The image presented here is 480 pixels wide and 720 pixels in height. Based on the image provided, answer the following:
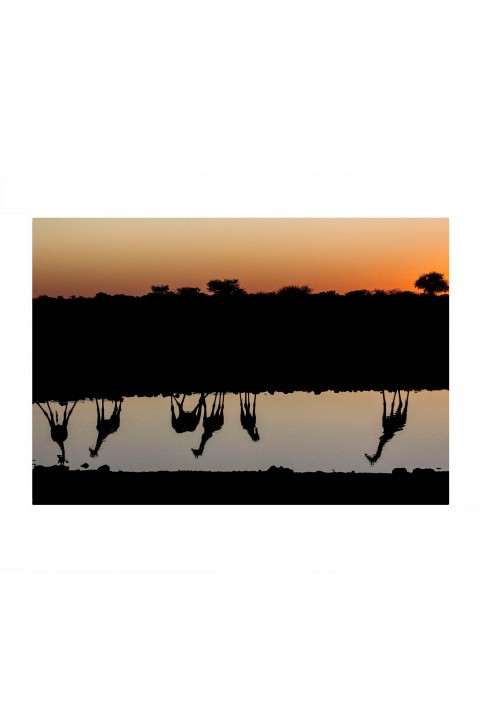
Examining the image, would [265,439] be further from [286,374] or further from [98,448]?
[98,448]

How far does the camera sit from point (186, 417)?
5.88m

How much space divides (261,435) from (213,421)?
13.2 inches

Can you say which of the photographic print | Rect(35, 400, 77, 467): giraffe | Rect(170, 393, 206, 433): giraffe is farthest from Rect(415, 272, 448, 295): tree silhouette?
Rect(35, 400, 77, 467): giraffe

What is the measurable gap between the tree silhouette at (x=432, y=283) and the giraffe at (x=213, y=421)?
5.05ft

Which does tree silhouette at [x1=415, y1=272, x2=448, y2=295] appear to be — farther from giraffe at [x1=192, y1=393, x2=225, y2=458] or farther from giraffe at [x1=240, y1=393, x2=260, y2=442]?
giraffe at [x1=192, y1=393, x2=225, y2=458]

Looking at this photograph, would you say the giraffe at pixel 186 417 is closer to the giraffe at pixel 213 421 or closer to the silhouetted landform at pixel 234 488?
the giraffe at pixel 213 421

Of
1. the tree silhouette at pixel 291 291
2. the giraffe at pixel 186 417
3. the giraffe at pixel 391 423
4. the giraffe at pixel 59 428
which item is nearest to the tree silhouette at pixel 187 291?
the tree silhouette at pixel 291 291

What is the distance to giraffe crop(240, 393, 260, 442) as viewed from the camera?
5855mm

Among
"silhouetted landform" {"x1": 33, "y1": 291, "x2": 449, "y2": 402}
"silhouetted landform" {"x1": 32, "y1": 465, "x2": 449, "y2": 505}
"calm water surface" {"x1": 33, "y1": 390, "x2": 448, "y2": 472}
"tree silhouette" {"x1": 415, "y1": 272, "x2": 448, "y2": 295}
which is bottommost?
"silhouetted landform" {"x1": 32, "y1": 465, "x2": 449, "y2": 505}

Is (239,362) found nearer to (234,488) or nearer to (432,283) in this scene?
(234,488)

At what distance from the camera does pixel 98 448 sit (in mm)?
5855

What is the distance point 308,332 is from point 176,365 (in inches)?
36.7
